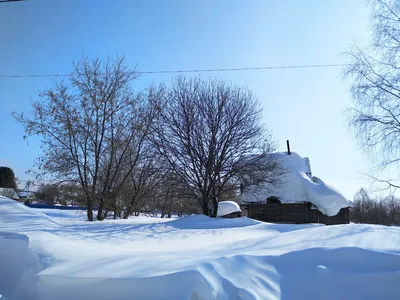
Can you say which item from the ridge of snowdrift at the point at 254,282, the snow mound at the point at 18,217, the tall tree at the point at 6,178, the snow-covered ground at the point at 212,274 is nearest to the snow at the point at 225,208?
the snow mound at the point at 18,217

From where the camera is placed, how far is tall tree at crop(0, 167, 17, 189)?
1676 inches

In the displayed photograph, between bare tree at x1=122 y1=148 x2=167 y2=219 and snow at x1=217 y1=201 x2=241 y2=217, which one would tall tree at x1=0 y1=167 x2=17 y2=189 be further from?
snow at x1=217 y1=201 x2=241 y2=217

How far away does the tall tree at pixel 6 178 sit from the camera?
42578mm

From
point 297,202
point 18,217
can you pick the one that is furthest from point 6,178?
point 18,217

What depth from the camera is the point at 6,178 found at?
140 feet

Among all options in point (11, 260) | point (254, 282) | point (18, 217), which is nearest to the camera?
point (254, 282)

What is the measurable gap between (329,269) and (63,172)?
14514 millimetres

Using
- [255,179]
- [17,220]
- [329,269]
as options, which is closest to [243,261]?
[329,269]

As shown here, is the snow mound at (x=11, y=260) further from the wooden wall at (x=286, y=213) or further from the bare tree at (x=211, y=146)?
the wooden wall at (x=286, y=213)

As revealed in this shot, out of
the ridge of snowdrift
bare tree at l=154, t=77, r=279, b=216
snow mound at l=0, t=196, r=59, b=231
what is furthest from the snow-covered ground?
bare tree at l=154, t=77, r=279, b=216

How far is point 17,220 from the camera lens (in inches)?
277

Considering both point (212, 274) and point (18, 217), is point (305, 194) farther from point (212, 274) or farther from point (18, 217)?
point (212, 274)

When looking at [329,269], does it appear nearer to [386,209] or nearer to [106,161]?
[106,161]

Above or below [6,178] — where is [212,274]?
below
